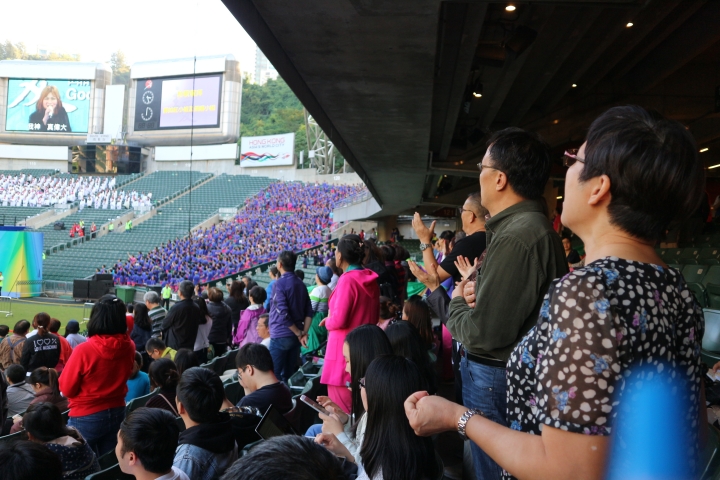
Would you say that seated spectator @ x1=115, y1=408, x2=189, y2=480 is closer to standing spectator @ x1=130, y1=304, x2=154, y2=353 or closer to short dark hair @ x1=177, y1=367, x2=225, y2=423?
short dark hair @ x1=177, y1=367, x2=225, y2=423

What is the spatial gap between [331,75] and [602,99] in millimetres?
6591

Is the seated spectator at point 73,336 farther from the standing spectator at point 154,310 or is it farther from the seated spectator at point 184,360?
the seated spectator at point 184,360

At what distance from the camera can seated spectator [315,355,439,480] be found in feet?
6.70

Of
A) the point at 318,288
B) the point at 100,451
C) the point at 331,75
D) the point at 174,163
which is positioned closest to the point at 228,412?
the point at 100,451

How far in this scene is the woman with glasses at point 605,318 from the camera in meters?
1.06

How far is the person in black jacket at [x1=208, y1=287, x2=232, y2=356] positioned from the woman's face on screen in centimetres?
5191

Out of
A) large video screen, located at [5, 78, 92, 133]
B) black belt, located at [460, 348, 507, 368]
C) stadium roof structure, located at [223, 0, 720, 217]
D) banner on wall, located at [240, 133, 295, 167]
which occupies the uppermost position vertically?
large video screen, located at [5, 78, 92, 133]

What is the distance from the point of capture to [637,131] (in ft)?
3.91

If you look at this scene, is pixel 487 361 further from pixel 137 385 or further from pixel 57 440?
pixel 137 385

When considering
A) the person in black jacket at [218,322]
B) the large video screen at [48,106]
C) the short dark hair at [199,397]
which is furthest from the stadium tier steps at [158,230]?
the short dark hair at [199,397]

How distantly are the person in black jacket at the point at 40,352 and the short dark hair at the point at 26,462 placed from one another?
4614 mm

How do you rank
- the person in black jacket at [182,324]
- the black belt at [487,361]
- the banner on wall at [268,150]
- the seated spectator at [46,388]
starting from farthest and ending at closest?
the banner on wall at [268,150], the person in black jacket at [182,324], the seated spectator at [46,388], the black belt at [487,361]

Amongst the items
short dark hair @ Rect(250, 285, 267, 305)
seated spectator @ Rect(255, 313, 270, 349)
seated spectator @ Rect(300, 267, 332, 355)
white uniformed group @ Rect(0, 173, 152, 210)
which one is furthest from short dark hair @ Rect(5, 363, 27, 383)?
white uniformed group @ Rect(0, 173, 152, 210)

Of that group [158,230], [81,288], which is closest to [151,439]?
[81,288]
